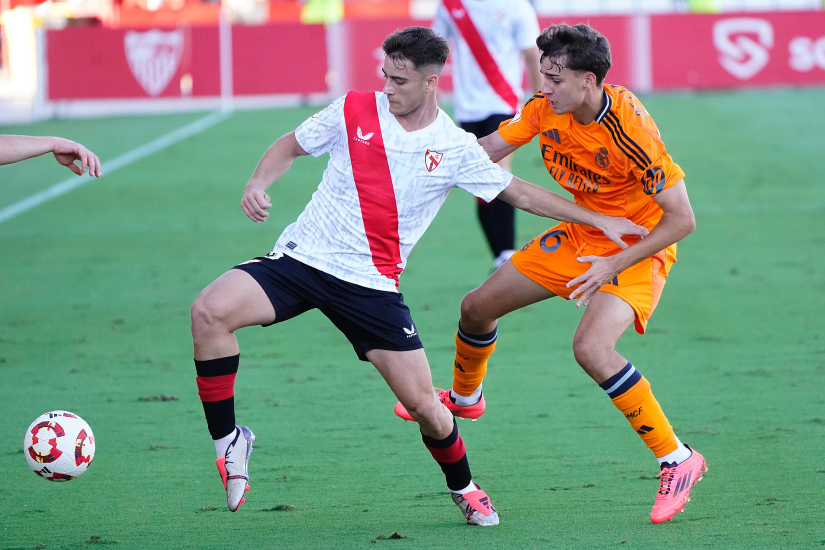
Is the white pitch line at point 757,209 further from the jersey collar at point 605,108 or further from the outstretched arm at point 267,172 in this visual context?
the outstretched arm at point 267,172

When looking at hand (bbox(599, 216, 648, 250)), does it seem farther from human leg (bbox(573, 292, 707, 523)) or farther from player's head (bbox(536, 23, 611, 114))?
player's head (bbox(536, 23, 611, 114))

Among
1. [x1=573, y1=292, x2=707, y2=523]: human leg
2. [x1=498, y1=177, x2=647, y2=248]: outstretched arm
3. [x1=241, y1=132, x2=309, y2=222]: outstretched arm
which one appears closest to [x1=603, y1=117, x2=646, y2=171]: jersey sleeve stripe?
[x1=498, y1=177, x2=647, y2=248]: outstretched arm

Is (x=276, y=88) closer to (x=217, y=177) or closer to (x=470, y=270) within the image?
(x=217, y=177)

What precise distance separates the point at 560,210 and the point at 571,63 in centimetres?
59

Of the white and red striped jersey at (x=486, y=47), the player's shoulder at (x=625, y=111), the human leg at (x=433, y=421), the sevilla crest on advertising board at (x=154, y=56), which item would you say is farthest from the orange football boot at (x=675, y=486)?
the sevilla crest on advertising board at (x=154, y=56)

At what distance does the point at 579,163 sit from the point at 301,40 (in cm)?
1504

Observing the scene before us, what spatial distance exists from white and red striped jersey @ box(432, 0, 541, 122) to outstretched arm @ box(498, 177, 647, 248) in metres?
3.86

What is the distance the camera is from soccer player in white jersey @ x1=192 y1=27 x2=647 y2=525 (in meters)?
3.80

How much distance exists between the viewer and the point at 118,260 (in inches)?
370

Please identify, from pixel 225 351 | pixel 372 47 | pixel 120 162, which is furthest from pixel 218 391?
pixel 372 47

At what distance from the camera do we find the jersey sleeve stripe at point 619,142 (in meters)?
4.09

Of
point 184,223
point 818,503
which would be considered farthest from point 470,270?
point 818,503

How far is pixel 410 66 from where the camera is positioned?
3787 millimetres

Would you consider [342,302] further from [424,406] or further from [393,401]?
[393,401]
